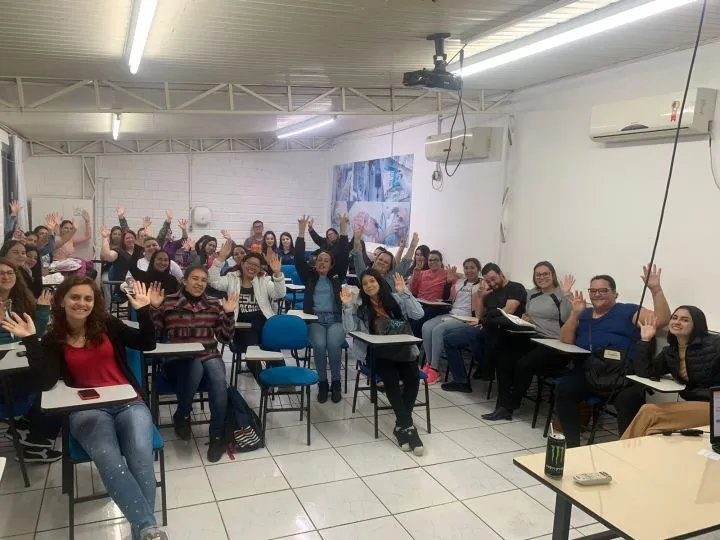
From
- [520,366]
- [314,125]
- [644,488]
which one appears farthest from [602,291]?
[314,125]

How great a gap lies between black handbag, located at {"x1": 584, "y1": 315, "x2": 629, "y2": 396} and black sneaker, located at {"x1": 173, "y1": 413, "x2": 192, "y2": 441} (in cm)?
278

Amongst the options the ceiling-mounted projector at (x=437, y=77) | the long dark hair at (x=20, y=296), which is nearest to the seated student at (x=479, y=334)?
the ceiling-mounted projector at (x=437, y=77)

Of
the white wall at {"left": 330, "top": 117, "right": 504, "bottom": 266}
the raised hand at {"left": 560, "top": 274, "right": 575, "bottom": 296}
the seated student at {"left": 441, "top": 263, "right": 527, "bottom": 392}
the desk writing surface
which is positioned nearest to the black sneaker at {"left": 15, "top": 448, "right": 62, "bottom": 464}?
the seated student at {"left": 441, "top": 263, "right": 527, "bottom": 392}

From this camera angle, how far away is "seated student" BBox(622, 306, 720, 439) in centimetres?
314

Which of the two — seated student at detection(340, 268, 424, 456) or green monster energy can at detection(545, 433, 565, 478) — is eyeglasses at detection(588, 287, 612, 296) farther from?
green monster energy can at detection(545, 433, 565, 478)

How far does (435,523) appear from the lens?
9.39 feet

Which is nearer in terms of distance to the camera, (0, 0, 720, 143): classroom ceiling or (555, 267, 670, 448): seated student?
(0, 0, 720, 143): classroom ceiling

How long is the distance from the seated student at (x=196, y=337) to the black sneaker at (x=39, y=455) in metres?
0.73

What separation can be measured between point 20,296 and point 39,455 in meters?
1.04

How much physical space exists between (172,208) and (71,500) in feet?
26.1

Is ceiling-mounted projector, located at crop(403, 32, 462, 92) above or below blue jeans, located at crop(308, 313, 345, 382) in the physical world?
above

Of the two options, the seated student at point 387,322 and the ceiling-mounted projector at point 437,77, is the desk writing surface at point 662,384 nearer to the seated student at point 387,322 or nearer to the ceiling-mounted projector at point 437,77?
the seated student at point 387,322

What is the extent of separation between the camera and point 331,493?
3135 millimetres

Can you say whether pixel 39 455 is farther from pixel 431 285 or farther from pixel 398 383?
pixel 431 285
